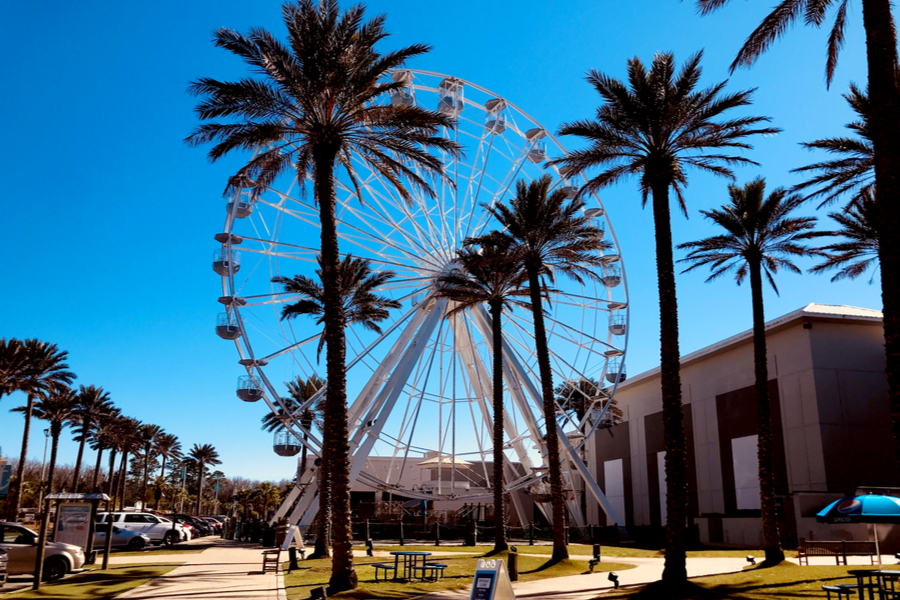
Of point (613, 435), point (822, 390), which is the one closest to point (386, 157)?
point (822, 390)

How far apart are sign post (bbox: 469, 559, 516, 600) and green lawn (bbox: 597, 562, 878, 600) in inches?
215

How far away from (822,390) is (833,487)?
4.40 m

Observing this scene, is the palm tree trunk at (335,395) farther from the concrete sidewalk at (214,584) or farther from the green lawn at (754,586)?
the green lawn at (754,586)

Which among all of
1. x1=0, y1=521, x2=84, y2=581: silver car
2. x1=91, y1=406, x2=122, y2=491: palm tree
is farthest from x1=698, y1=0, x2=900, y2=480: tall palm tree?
x1=91, y1=406, x2=122, y2=491: palm tree

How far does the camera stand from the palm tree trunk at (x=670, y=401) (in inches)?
635

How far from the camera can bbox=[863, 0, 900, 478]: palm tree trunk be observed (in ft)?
39.9

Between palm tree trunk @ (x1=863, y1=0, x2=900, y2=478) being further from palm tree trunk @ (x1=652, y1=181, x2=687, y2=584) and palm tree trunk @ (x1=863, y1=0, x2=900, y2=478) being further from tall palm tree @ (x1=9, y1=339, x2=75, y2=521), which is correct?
tall palm tree @ (x1=9, y1=339, x2=75, y2=521)

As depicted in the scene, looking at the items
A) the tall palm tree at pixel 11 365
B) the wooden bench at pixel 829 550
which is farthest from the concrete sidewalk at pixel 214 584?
the tall palm tree at pixel 11 365

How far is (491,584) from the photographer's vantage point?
10.2m

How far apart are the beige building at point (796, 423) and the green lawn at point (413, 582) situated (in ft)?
47.3

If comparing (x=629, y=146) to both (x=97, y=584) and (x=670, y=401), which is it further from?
(x=97, y=584)

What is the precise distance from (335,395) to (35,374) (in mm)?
33962

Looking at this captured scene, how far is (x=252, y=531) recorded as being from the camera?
42.9 m

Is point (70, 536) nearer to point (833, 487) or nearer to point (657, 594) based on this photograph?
point (657, 594)
